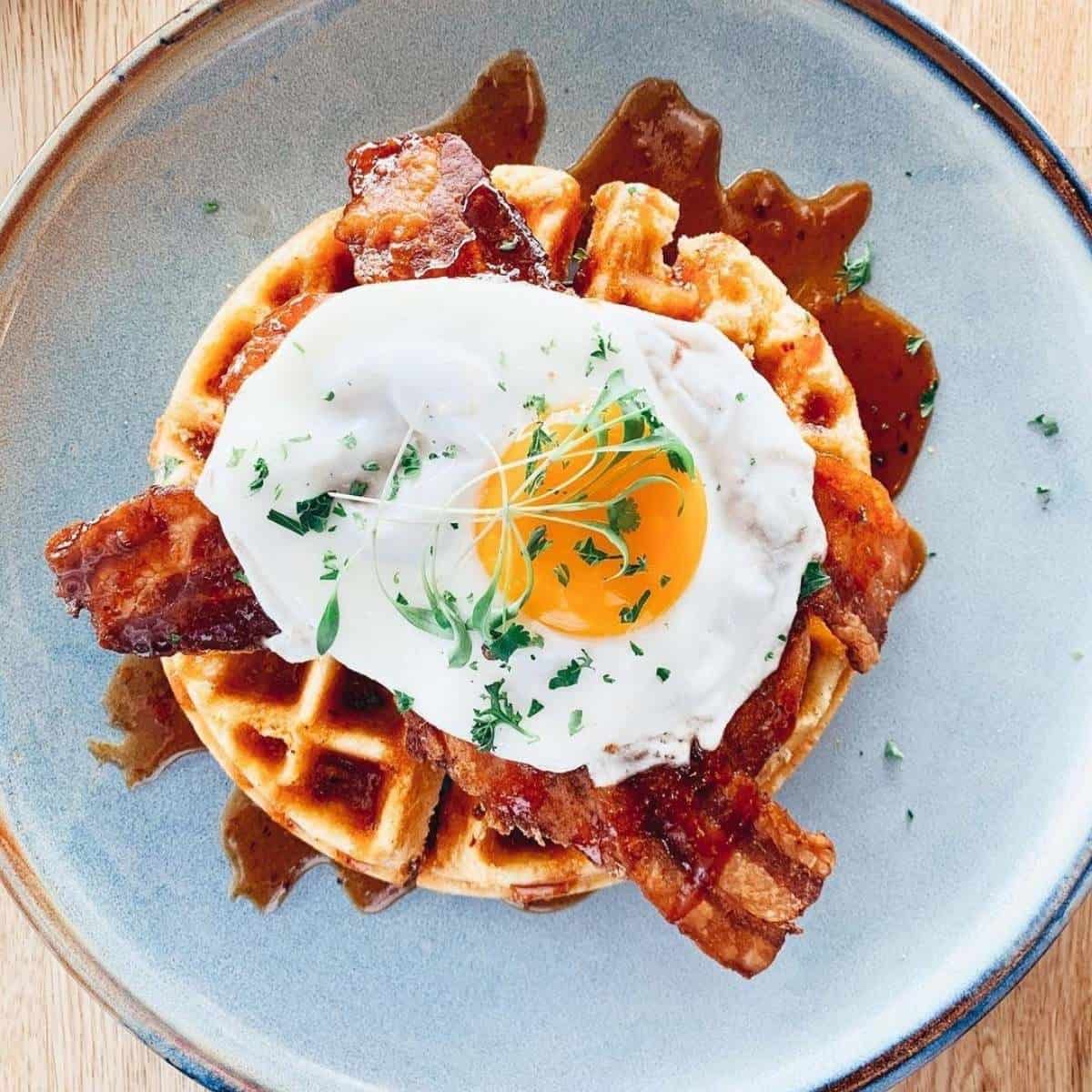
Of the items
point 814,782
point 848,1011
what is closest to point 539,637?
point 814,782

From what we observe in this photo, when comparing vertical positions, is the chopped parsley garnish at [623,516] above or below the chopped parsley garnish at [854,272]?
below

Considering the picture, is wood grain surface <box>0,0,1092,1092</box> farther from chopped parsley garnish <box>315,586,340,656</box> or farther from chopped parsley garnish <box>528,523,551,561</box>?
chopped parsley garnish <box>528,523,551,561</box>

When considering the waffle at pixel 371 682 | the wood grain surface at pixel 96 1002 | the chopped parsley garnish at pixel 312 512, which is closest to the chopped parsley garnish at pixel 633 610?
the chopped parsley garnish at pixel 312 512

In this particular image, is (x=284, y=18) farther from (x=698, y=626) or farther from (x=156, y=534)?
(x=698, y=626)

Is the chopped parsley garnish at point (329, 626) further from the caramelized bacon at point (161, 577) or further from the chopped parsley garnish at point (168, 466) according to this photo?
the chopped parsley garnish at point (168, 466)

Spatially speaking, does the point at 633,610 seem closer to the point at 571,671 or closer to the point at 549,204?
the point at 571,671

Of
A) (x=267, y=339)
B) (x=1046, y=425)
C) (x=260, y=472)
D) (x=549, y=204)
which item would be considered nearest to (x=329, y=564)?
(x=260, y=472)

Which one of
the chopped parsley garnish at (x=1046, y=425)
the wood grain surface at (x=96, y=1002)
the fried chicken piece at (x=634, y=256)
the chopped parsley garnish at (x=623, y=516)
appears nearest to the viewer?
the chopped parsley garnish at (x=623, y=516)

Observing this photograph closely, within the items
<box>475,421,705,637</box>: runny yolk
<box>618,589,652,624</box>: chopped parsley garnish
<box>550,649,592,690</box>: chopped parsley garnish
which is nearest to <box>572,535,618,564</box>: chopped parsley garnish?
<box>475,421,705,637</box>: runny yolk
